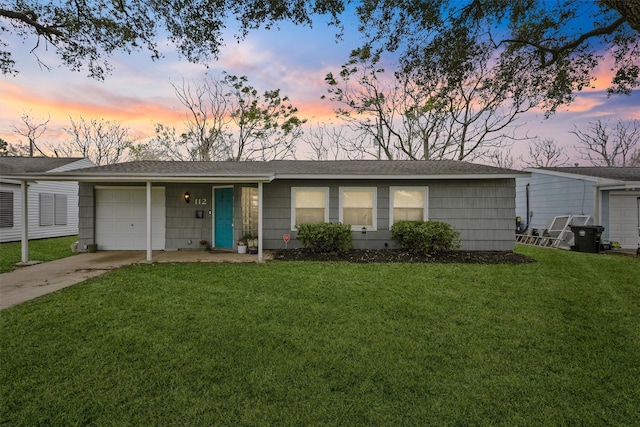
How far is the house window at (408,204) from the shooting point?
29.1 ft

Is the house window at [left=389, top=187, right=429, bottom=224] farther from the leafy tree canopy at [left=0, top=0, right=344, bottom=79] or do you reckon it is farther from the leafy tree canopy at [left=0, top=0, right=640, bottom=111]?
the leafy tree canopy at [left=0, top=0, right=344, bottom=79]

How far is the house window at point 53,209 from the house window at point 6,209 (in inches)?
40.2

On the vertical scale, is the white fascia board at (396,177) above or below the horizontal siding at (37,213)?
above

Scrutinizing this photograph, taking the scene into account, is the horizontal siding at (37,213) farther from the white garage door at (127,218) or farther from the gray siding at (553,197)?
the gray siding at (553,197)

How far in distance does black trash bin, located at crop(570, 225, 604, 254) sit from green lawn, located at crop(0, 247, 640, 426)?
5092 millimetres

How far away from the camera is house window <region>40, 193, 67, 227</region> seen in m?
12.5

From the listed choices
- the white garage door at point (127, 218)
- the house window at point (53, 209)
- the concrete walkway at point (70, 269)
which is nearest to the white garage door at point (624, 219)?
the concrete walkway at point (70, 269)

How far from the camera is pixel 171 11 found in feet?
17.7

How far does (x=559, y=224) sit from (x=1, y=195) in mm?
20541

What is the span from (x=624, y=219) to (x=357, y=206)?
923cm

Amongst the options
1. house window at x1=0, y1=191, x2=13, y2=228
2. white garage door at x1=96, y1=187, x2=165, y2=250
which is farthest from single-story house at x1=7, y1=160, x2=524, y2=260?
house window at x1=0, y1=191, x2=13, y2=228

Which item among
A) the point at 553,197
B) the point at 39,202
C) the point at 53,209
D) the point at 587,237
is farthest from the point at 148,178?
the point at 553,197

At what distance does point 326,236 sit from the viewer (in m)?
7.96

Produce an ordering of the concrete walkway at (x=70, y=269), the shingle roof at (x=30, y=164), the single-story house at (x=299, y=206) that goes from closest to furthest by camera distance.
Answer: the concrete walkway at (x=70, y=269) < the single-story house at (x=299, y=206) < the shingle roof at (x=30, y=164)
